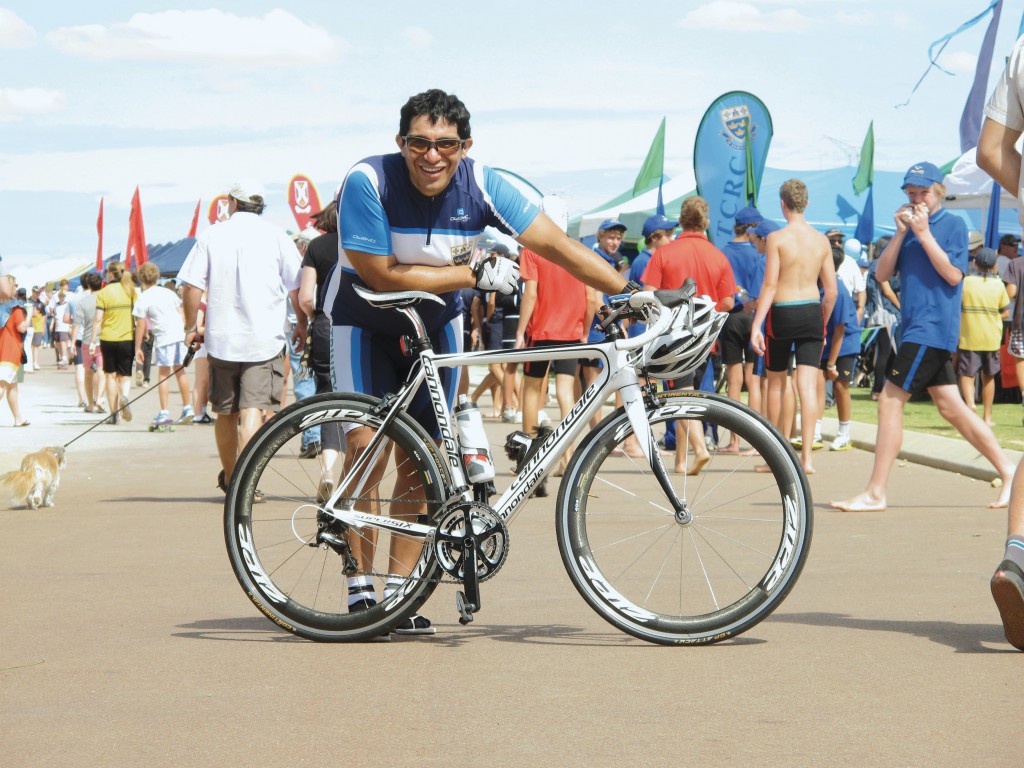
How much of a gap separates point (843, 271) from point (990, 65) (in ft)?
21.7

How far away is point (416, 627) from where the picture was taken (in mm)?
5508

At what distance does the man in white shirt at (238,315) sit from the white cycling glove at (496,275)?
4.55 metres

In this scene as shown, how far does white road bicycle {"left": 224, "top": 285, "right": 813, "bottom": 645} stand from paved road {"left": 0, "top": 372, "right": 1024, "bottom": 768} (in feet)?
0.52

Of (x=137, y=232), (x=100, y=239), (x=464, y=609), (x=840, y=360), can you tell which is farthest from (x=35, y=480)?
(x=100, y=239)

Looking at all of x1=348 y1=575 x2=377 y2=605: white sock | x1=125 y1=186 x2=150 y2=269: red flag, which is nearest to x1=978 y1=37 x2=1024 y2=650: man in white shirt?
x1=348 y1=575 x2=377 y2=605: white sock

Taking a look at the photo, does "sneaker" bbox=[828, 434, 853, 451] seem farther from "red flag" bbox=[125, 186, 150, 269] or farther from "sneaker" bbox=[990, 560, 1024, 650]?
"red flag" bbox=[125, 186, 150, 269]

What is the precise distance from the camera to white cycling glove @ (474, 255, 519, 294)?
511 centimetres

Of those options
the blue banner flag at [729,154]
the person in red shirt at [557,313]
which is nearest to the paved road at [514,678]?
the person in red shirt at [557,313]

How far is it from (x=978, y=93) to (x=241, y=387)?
52.1 ft

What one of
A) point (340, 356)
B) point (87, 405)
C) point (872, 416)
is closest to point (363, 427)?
point (340, 356)

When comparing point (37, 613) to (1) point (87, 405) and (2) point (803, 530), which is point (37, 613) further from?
(1) point (87, 405)

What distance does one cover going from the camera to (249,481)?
5.39m

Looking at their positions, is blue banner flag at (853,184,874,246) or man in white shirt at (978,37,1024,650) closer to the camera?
man in white shirt at (978,37,1024,650)

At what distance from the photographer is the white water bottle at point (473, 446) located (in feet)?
17.1
